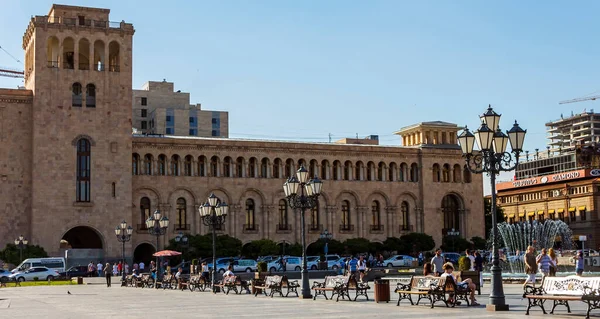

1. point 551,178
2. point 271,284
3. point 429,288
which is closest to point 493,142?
point 429,288

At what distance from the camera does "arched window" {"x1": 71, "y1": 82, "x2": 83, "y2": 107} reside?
6266cm

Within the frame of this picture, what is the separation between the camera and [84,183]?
62188 millimetres

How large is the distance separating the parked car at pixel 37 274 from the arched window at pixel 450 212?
34152 mm

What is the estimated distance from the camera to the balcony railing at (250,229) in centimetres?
6775

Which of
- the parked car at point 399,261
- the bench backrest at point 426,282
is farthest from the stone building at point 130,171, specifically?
the bench backrest at point 426,282

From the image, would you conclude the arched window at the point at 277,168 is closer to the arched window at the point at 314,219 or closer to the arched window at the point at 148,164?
the arched window at the point at 314,219

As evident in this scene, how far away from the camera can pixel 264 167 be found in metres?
69.6

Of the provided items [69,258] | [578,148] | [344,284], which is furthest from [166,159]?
[578,148]

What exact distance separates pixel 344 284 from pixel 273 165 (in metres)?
45.2

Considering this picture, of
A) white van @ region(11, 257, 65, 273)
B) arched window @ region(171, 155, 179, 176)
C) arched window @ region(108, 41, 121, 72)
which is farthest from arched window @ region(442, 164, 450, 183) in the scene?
white van @ region(11, 257, 65, 273)

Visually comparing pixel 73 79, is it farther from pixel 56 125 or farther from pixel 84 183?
pixel 84 183

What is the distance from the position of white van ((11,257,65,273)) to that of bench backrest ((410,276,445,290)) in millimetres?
36800

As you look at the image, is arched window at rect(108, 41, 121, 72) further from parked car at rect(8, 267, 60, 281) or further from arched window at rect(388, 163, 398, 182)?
arched window at rect(388, 163, 398, 182)

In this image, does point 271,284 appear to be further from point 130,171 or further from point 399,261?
point 130,171
